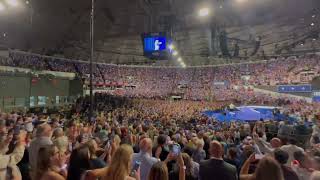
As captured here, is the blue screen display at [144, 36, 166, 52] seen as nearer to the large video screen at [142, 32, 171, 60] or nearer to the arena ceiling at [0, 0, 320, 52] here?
the large video screen at [142, 32, 171, 60]

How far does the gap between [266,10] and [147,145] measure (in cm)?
2719

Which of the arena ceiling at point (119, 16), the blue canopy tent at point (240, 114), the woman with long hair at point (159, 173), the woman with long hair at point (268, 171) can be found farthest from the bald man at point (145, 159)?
the blue canopy tent at point (240, 114)

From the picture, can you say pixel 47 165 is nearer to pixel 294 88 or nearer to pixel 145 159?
pixel 145 159

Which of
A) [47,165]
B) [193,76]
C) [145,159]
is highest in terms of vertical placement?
[193,76]

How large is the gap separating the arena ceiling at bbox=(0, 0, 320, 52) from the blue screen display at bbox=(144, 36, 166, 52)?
7.25ft

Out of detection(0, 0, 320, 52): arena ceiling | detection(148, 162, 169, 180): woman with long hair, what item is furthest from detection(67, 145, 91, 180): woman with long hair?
detection(0, 0, 320, 52): arena ceiling

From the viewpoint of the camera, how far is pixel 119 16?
22141 millimetres

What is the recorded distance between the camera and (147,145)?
11.4 feet

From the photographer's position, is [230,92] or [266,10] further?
[230,92]

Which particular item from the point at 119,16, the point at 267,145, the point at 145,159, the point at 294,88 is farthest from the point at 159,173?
the point at 294,88

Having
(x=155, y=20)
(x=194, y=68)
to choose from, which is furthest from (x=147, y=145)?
(x=194, y=68)

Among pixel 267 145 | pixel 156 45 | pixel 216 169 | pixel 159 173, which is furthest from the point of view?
pixel 156 45

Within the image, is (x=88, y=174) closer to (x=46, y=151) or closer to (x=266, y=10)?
(x=46, y=151)

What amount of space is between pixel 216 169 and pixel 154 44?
984 cm
